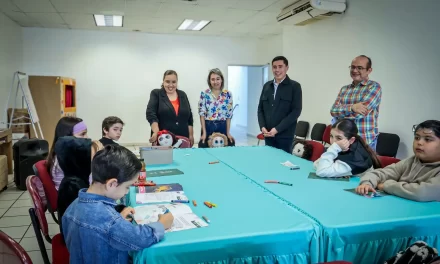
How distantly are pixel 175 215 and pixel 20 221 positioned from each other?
2678 millimetres

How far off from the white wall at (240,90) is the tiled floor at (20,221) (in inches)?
306

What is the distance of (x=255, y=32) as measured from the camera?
8234mm

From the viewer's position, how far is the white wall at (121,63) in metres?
7.87

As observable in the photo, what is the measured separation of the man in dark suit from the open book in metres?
2.08

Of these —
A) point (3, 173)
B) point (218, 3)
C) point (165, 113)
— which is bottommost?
point (3, 173)

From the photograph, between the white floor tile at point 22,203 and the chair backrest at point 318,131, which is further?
the chair backrest at point 318,131

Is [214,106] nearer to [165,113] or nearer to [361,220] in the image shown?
[165,113]

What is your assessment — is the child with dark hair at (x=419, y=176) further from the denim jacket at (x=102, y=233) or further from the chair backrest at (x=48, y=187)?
the chair backrest at (x=48, y=187)

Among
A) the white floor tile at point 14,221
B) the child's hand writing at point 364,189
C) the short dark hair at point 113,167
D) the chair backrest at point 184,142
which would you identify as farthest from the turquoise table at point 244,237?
the white floor tile at point 14,221

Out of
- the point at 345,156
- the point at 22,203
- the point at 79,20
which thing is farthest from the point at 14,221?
the point at 79,20

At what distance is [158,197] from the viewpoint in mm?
1732

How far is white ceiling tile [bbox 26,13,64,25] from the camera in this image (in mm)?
6436

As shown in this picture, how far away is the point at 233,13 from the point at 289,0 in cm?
126

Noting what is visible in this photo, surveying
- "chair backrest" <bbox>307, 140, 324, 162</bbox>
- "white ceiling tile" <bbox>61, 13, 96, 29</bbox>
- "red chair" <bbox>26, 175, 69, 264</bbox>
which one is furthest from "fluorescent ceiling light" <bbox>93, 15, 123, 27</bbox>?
"red chair" <bbox>26, 175, 69, 264</bbox>
